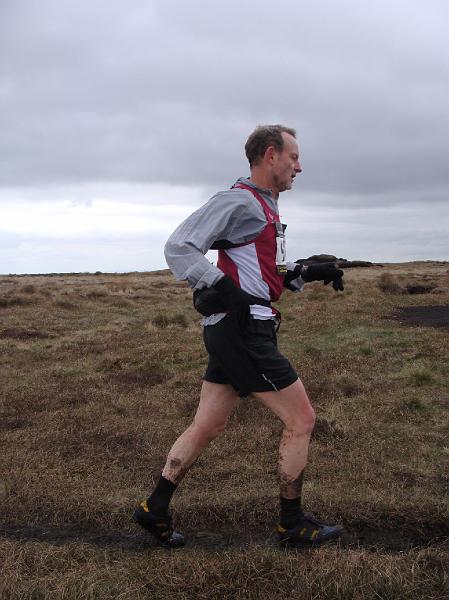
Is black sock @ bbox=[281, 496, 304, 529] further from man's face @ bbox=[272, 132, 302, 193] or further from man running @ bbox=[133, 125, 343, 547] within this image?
man's face @ bbox=[272, 132, 302, 193]

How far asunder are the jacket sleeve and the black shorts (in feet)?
1.05

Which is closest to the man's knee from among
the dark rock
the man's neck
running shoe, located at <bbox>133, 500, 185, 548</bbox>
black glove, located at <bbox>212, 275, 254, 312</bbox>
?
running shoe, located at <bbox>133, 500, 185, 548</bbox>

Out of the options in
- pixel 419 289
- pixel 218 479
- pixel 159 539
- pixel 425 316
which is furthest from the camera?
pixel 419 289

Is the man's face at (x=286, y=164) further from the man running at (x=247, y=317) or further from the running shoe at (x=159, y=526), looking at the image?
the running shoe at (x=159, y=526)

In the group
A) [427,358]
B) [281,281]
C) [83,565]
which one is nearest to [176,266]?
[281,281]

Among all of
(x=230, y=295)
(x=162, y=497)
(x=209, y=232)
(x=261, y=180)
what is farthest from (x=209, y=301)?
(x=162, y=497)

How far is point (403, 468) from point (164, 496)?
2.05m

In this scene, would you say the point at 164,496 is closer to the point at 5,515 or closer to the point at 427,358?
the point at 5,515

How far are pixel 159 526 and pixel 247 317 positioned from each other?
1269 millimetres

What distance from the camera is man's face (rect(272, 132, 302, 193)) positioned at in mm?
3199

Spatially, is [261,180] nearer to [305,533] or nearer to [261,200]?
[261,200]

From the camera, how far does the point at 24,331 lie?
13.2 metres

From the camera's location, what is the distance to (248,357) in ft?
9.96

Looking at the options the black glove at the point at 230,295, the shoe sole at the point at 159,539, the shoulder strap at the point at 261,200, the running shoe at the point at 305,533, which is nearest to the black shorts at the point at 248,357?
the black glove at the point at 230,295
